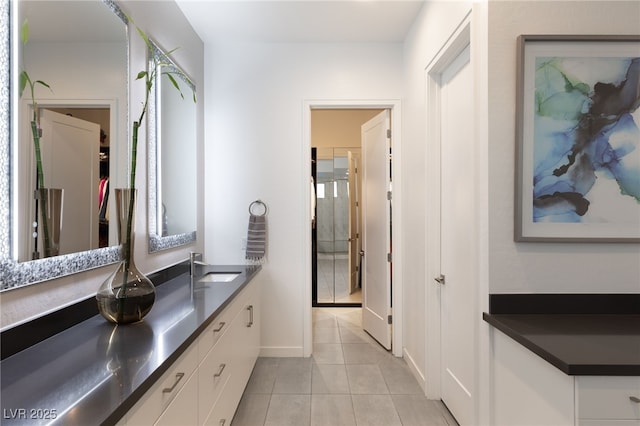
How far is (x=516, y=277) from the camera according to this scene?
1.44m

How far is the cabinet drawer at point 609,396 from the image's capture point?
1011 mm

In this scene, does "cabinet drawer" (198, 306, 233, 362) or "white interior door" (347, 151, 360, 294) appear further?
"white interior door" (347, 151, 360, 294)

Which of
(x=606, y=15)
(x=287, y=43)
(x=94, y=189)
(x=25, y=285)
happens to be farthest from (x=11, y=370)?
(x=287, y=43)

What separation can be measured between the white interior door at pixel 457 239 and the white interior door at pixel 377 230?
0.87m

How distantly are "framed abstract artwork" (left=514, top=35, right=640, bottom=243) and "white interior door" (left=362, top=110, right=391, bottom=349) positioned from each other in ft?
5.42

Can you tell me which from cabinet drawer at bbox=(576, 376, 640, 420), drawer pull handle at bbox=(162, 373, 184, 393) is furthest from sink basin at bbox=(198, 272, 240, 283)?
cabinet drawer at bbox=(576, 376, 640, 420)

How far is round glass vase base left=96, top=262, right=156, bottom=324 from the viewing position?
1.30 meters

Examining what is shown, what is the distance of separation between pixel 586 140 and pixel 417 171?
1.22 m

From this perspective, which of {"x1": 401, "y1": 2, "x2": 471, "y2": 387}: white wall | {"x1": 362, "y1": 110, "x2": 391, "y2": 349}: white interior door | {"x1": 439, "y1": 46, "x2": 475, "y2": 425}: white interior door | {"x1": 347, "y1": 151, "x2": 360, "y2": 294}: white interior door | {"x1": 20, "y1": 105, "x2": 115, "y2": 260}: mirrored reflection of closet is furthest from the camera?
{"x1": 347, "y1": 151, "x2": 360, "y2": 294}: white interior door

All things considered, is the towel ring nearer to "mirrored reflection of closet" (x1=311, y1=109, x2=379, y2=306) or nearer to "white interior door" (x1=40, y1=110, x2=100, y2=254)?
"white interior door" (x1=40, y1=110, x2=100, y2=254)

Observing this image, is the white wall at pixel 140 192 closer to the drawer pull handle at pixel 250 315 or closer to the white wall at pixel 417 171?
the drawer pull handle at pixel 250 315

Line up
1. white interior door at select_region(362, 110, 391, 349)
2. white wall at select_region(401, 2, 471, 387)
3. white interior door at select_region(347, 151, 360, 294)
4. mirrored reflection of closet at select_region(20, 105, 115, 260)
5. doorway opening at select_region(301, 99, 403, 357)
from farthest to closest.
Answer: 1. white interior door at select_region(347, 151, 360, 294)
2. white interior door at select_region(362, 110, 391, 349)
3. doorway opening at select_region(301, 99, 403, 357)
4. white wall at select_region(401, 2, 471, 387)
5. mirrored reflection of closet at select_region(20, 105, 115, 260)

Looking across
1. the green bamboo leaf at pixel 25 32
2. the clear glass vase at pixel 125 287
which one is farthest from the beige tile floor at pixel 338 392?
the green bamboo leaf at pixel 25 32

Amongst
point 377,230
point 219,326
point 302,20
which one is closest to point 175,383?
point 219,326
